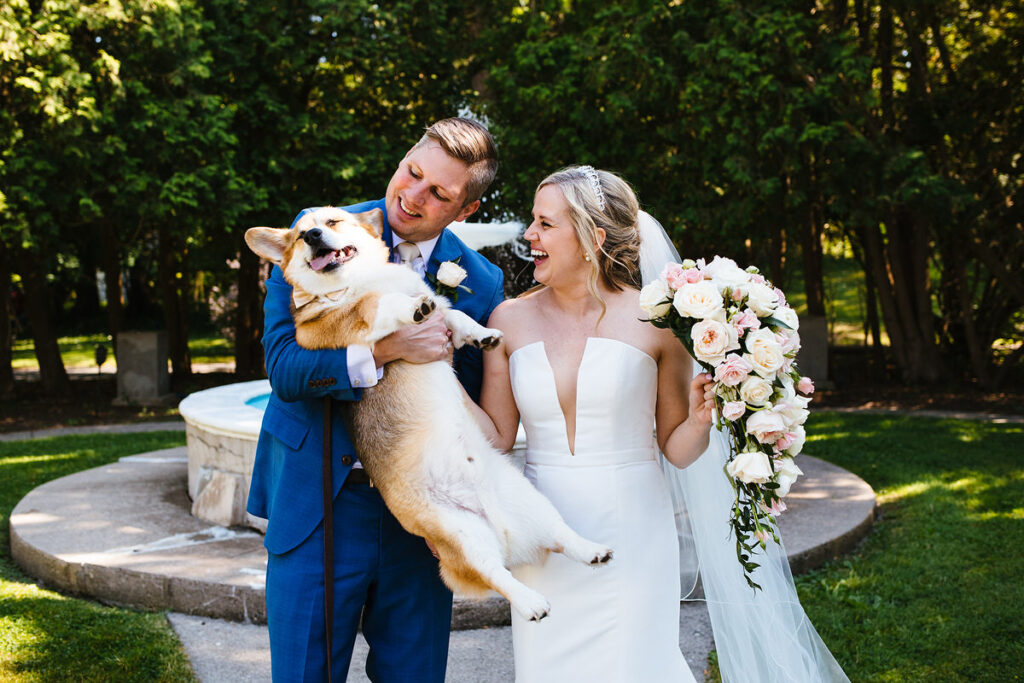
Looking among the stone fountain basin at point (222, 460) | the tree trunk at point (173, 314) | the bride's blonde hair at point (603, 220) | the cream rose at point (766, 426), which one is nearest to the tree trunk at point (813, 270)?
the stone fountain basin at point (222, 460)

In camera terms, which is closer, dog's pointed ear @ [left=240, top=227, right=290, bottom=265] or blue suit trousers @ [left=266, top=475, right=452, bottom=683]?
blue suit trousers @ [left=266, top=475, right=452, bottom=683]

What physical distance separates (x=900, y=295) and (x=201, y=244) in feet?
44.3

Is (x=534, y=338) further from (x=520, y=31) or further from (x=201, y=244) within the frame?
(x=201, y=244)

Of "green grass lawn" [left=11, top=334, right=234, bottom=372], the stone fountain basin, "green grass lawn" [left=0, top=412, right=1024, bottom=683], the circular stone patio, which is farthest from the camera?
"green grass lawn" [left=11, top=334, right=234, bottom=372]

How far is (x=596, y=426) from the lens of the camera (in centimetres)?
296

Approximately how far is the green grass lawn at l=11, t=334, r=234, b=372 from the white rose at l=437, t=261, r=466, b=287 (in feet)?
65.0

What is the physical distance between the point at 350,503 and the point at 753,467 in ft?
4.22

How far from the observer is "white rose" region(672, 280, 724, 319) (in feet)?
8.38

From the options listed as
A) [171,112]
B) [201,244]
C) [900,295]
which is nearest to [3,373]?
[201,244]

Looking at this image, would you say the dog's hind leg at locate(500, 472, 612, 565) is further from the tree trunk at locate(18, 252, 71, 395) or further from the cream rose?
the tree trunk at locate(18, 252, 71, 395)

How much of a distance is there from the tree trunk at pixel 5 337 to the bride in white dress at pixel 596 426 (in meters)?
14.6

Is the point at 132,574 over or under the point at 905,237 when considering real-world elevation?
under

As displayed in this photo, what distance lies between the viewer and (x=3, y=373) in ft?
48.1

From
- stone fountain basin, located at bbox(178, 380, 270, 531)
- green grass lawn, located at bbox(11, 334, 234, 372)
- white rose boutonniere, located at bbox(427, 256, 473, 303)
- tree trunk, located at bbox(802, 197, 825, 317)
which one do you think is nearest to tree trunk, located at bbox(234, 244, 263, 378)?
green grass lawn, located at bbox(11, 334, 234, 372)
